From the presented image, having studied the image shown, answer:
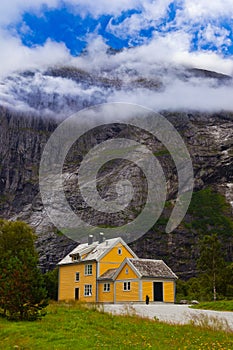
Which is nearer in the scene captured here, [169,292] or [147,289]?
[147,289]

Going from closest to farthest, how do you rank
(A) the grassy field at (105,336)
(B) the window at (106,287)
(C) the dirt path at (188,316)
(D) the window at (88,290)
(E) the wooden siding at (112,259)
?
(A) the grassy field at (105,336), (C) the dirt path at (188,316), (B) the window at (106,287), (E) the wooden siding at (112,259), (D) the window at (88,290)

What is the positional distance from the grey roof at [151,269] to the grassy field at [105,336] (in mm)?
31305

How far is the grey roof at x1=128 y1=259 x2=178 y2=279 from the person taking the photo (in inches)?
1884

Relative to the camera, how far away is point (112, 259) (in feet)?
172

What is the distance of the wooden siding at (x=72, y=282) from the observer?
5154cm

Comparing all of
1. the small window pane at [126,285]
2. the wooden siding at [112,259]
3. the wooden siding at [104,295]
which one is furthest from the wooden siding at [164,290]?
the wooden siding at [112,259]

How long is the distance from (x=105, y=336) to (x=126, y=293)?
35952 mm

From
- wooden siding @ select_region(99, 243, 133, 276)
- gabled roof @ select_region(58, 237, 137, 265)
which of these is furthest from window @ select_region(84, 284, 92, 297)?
gabled roof @ select_region(58, 237, 137, 265)

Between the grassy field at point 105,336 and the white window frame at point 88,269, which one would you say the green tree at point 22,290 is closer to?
the grassy field at point 105,336

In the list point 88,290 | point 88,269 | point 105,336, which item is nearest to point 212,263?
point 88,269

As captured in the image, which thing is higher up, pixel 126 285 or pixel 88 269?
pixel 88 269

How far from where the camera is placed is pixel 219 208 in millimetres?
149375

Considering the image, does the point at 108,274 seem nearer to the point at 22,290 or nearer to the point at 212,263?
the point at 212,263

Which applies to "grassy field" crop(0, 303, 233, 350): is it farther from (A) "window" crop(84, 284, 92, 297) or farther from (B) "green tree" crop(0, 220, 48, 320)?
(A) "window" crop(84, 284, 92, 297)
